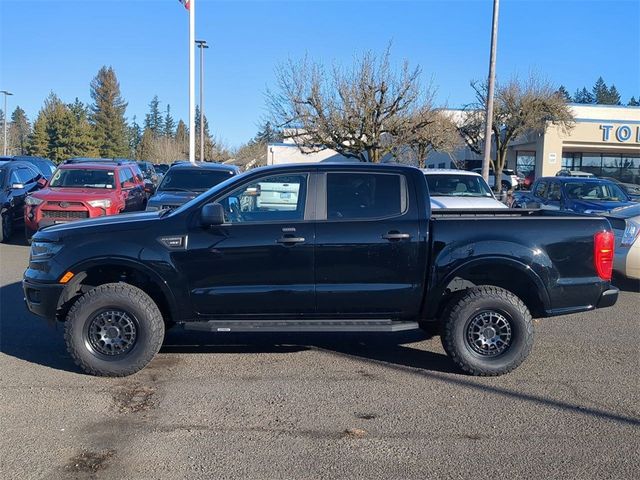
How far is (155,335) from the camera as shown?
5488mm

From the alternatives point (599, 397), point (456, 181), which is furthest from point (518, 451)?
point (456, 181)

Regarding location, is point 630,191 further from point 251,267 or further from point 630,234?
point 251,267

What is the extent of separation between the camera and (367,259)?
18.2ft

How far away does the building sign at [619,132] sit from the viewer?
36406 millimetres

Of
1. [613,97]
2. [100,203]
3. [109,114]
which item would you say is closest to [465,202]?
[100,203]

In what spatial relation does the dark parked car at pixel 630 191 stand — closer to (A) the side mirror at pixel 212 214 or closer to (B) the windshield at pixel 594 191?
(B) the windshield at pixel 594 191

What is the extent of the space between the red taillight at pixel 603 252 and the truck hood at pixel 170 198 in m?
7.94

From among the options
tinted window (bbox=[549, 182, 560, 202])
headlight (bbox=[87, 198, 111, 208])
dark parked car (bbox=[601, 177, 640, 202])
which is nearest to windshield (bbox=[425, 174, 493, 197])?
tinted window (bbox=[549, 182, 560, 202])

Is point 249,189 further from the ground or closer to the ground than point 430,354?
further from the ground

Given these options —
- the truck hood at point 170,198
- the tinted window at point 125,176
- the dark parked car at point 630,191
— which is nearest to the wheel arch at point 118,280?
the truck hood at point 170,198

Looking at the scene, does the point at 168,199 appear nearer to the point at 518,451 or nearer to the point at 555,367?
the point at 555,367

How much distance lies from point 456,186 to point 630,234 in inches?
157

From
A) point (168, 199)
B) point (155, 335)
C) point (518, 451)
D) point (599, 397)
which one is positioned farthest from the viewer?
point (168, 199)

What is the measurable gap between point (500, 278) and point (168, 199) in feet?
25.9
